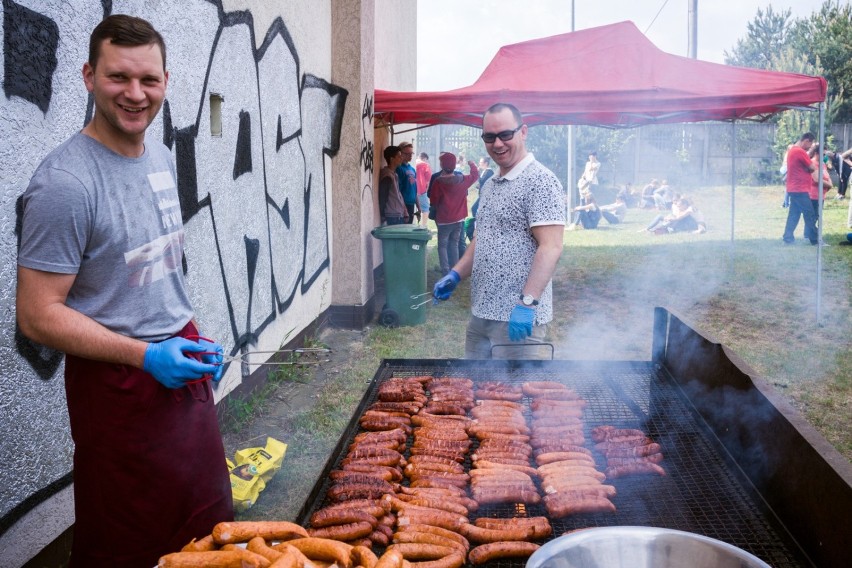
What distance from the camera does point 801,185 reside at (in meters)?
15.9

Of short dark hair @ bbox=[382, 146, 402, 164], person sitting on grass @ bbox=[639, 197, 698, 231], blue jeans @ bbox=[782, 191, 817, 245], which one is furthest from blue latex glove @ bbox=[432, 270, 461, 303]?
person sitting on grass @ bbox=[639, 197, 698, 231]

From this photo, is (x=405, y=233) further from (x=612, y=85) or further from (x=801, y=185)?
(x=801, y=185)

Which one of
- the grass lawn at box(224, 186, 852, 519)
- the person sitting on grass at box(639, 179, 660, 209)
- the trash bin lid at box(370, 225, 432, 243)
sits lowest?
the grass lawn at box(224, 186, 852, 519)

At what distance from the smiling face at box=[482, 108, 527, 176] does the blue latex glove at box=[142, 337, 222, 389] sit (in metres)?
2.38

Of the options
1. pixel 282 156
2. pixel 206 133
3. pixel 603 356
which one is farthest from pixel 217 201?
pixel 603 356

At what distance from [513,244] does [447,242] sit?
8424 mm

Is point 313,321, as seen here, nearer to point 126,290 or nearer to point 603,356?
point 603,356

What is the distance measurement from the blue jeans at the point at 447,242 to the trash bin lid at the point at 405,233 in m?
2.94

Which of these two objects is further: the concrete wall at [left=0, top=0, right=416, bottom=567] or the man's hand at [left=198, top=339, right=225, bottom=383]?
the concrete wall at [left=0, top=0, right=416, bottom=567]

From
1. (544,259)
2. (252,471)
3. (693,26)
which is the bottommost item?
(252,471)

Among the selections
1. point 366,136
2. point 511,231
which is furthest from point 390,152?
point 511,231

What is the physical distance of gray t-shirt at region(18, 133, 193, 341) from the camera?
2225 millimetres

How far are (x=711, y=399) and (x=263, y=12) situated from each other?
5450mm

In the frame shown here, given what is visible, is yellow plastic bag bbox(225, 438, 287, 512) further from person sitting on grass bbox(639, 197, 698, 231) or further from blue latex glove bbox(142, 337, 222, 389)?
person sitting on grass bbox(639, 197, 698, 231)
